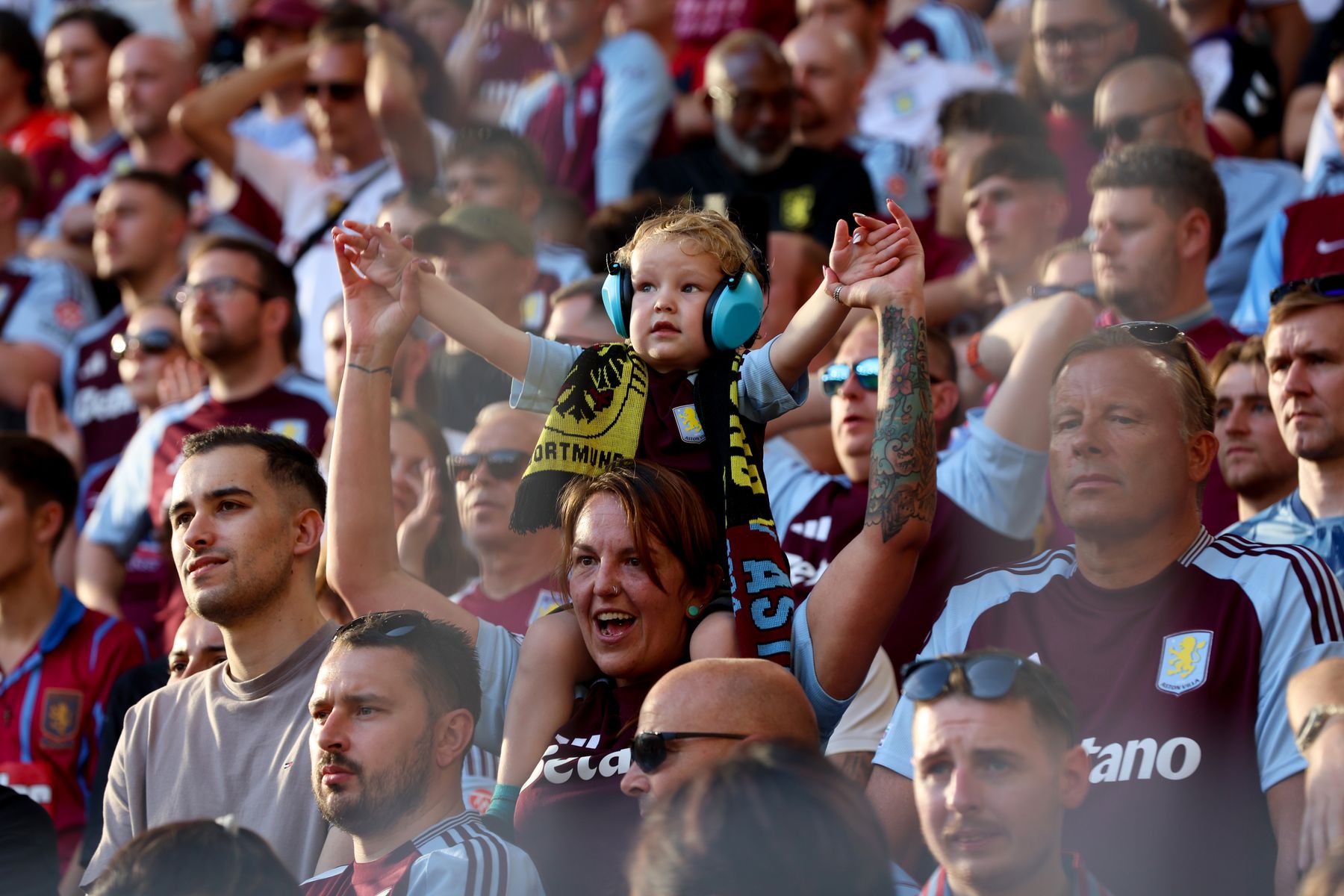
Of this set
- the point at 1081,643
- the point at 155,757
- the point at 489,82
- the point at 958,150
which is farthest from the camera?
the point at 489,82

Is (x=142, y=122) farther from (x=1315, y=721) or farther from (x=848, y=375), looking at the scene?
(x=1315, y=721)

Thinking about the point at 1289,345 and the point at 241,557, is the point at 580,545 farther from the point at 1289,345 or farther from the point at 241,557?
the point at 1289,345

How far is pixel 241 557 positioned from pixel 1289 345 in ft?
8.15

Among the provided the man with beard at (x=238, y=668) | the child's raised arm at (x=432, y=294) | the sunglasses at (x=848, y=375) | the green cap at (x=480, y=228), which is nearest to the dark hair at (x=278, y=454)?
the man with beard at (x=238, y=668)

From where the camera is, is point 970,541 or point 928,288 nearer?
point 970,541

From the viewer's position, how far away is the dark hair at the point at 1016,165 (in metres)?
5.68

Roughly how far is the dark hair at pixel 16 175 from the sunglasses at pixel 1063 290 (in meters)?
5.15

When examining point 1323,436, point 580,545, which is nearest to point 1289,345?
point 1323,436

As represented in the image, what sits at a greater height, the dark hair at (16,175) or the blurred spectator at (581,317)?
the dark hair at (16,175)

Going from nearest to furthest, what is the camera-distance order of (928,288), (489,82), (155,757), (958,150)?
1. (155,757)
2. (928,288)
3. (958,150)
4. (489,82)

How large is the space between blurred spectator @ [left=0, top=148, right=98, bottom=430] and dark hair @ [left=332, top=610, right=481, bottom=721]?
14.0 feet

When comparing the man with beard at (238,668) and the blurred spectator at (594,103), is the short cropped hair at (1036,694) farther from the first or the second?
the blurred spectator at (594,103)

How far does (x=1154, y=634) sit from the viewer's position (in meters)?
3.34

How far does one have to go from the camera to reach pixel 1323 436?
399cm
